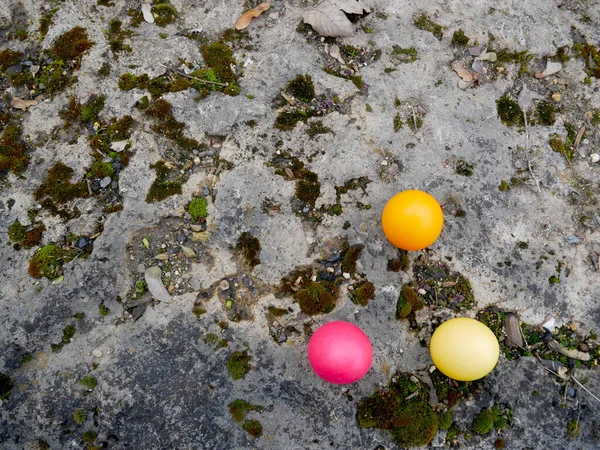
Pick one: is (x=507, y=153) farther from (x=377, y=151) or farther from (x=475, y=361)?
(x=475, y=361)

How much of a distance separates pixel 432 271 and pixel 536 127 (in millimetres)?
2132

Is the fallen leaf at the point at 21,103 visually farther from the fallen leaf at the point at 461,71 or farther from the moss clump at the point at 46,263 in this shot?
the fallen leaf at the point at 461,71

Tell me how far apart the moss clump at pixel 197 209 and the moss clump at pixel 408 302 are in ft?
7.08

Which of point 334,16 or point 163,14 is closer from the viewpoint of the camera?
point 334,16

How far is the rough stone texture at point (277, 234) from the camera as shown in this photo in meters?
4.14

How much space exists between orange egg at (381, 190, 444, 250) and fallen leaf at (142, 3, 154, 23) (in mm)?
3606

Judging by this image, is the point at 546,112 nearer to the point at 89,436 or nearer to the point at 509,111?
the point at 509,111

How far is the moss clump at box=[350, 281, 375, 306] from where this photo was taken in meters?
4.43

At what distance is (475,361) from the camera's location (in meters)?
3.91

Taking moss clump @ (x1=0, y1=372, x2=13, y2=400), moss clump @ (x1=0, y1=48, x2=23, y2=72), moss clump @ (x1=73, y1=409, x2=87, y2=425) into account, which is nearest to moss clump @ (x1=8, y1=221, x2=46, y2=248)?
moss clump @ (x1=0, y1=372, x2=13, y2=400)

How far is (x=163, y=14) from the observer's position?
538 cm

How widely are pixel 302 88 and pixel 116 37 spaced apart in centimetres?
224

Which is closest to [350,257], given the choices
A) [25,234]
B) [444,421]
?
[444,421]

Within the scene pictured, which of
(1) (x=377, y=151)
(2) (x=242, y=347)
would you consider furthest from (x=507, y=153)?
(2) (x=242, y=347)
